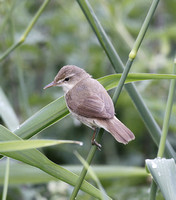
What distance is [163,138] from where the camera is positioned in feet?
5.19

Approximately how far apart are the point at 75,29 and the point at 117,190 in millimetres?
1818

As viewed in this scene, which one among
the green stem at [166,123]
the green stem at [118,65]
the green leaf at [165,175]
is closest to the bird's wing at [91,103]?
the green stem at [118,65]

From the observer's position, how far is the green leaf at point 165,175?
54.7 inches

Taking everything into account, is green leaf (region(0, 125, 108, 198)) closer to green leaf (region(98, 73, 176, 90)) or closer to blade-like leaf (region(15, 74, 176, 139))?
blade-like leaf (region(15, 74, 176, 139))

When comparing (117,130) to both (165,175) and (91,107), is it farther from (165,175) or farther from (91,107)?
(165,175)

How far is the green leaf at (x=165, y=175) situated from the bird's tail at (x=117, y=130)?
35 cm

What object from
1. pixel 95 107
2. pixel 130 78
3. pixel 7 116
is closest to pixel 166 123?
pixel 130 78

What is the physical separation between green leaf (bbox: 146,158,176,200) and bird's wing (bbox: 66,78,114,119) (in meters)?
0.53

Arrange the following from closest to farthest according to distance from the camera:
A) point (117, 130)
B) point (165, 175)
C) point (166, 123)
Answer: point (165, 175) → point (166, 123) → point (117, 130)

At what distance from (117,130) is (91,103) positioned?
0.86ft

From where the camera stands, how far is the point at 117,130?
190 cm

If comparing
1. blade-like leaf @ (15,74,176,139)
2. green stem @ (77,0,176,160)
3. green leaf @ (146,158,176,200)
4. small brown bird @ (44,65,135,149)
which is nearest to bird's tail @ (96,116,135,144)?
small brown bird @ (44,65,135,149)

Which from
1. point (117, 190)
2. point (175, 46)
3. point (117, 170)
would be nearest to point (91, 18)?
point (117, 170)

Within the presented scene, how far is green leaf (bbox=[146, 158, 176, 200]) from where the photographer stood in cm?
139
